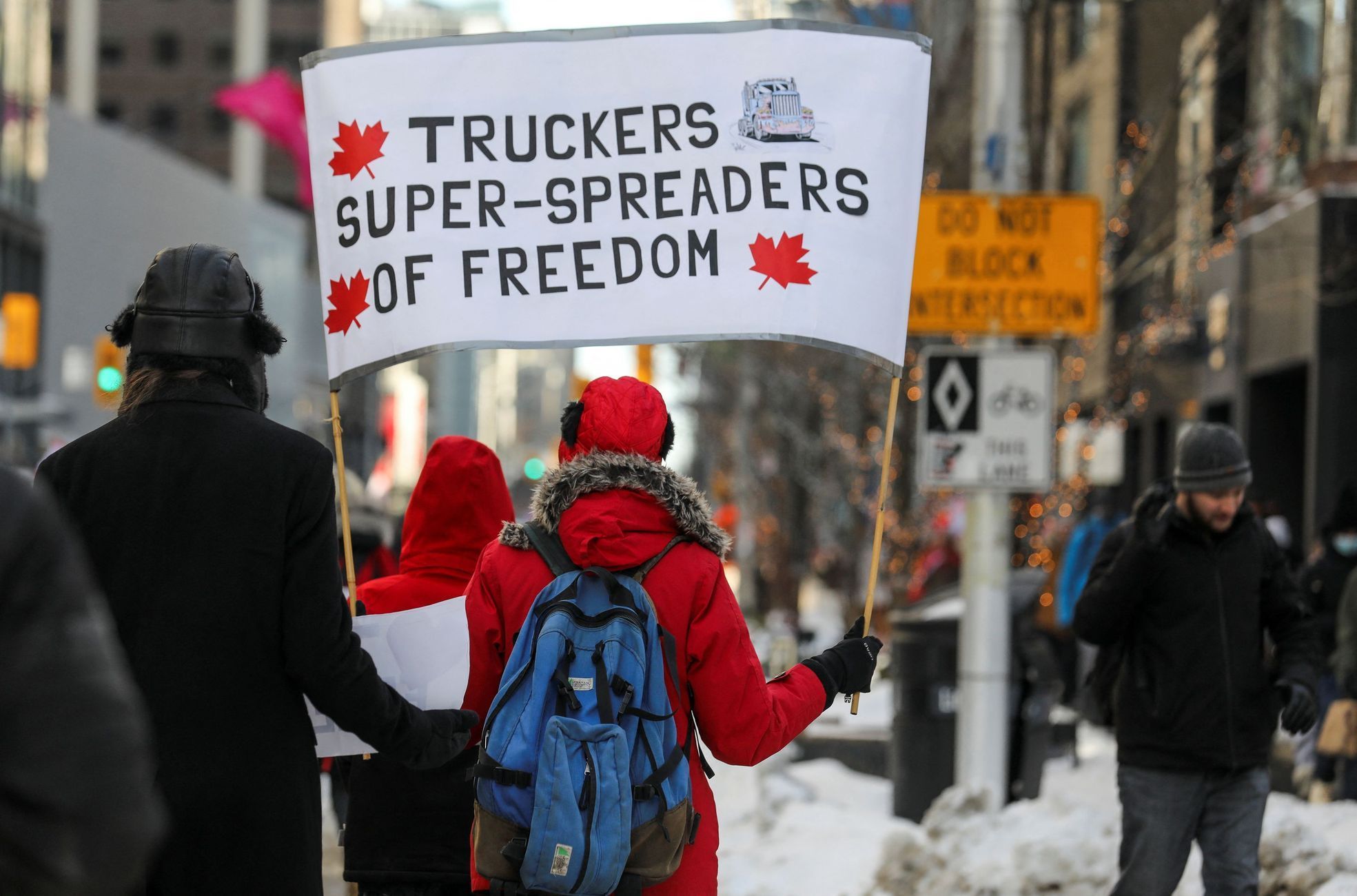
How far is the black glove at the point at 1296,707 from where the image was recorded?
5.66 m

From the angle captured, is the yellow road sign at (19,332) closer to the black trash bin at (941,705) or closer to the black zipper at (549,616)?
the black trash bin at (941,705)

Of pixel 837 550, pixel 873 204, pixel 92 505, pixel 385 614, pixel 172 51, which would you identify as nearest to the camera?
pixel 92 505

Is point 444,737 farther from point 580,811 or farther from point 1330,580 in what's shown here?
point 1330,580

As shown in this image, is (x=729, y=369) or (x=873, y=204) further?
(x=729, y=369)

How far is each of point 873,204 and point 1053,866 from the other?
11.0ft

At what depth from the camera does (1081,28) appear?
1030 inches

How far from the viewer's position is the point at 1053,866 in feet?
23.7

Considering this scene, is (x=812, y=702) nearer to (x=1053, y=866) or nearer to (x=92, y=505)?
(x=92, y=505)

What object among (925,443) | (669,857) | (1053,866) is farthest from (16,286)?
(669,857)

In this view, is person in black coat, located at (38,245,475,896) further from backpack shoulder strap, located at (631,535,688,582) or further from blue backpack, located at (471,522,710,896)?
backpack shoulder strap, located at (631,535,688,582)

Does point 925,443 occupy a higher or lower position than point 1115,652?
higher

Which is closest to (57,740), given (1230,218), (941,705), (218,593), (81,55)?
(218,593)

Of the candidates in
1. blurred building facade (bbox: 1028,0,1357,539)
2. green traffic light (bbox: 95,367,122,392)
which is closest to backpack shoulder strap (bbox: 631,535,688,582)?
blurred building facade (bbox: 1028,0,1357,539)

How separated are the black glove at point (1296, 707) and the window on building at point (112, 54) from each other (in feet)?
299
